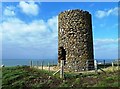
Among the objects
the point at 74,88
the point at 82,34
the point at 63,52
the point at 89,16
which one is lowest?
the point at 74,88

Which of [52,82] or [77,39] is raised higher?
[77,39]

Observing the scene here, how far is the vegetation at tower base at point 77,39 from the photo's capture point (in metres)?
28.1

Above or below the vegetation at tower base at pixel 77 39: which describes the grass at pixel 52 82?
below

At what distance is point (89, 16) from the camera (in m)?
29.5

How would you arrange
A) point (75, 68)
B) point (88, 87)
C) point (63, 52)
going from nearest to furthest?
point (88, 87), point (75, 68), point (63, 52)

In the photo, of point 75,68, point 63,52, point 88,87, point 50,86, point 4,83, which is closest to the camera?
point 88,87

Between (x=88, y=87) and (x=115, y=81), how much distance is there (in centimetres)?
228

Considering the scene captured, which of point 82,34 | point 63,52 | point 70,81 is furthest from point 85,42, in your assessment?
point 70,81

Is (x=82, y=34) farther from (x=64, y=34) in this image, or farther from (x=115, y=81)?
(x=115, y=81)

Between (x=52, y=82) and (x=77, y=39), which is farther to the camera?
(x=77, y=39)

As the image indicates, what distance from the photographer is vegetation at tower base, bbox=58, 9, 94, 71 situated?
28078mm

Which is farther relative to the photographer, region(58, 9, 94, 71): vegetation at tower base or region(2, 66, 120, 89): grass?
region(58, 9, 94, 71): vegetation at tower base

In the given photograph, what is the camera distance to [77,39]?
2808 cm

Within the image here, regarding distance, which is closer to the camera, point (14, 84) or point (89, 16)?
point (14, 84)
